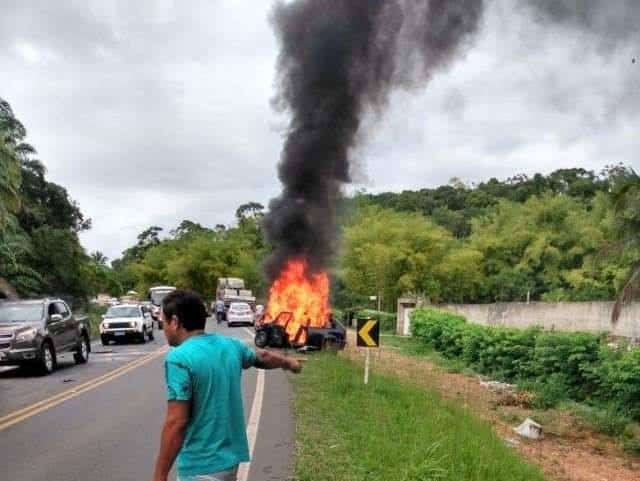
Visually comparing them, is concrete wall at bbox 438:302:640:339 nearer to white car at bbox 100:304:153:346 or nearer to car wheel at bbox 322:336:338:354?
car wheel at bbox 322:336:338:354

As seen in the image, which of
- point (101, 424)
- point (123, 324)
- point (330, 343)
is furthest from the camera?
point (123, 324)

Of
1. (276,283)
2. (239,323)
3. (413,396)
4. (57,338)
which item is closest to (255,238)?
(239,323)

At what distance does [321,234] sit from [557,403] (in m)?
10.9

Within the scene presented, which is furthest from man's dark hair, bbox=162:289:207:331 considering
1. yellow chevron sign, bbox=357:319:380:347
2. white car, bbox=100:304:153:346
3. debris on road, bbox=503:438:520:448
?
white car, bbox=100:304:153:346

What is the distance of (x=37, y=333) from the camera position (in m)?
16.1

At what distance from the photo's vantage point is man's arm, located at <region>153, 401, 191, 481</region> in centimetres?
339

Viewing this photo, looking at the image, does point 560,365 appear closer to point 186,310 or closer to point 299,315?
point 299,315

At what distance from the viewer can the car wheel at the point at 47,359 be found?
636 inches

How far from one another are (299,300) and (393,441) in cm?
1484

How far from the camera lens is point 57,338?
17266mm

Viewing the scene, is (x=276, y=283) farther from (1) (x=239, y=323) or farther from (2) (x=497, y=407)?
(1) (x=239, y=323)

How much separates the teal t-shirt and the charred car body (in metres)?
17.2

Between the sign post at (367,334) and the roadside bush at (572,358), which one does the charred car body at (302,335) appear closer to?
the roadside bush at (572,358)

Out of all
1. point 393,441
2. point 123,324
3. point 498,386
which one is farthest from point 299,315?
point 393,441
